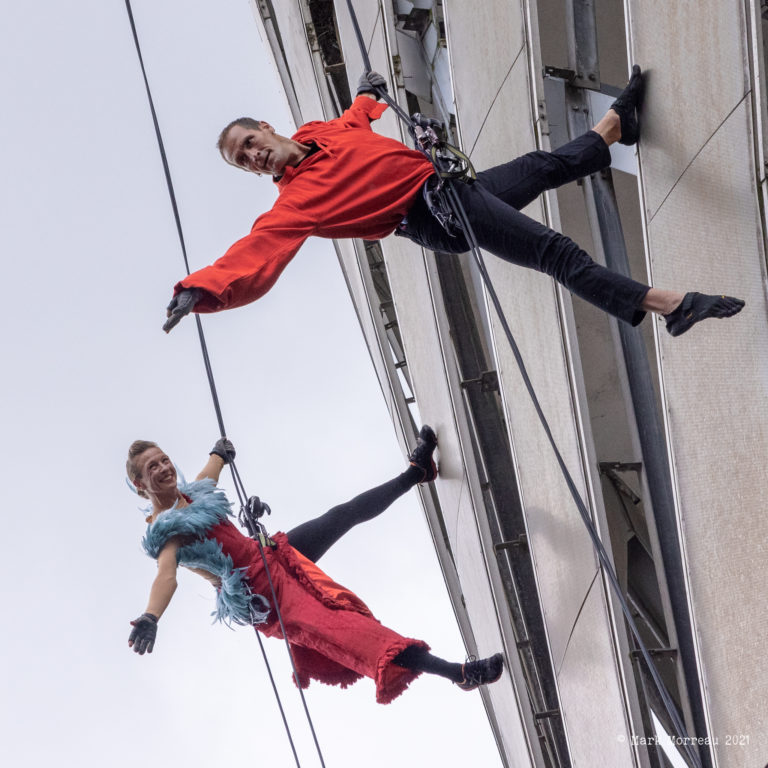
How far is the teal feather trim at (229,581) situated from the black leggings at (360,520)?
0.92 meters

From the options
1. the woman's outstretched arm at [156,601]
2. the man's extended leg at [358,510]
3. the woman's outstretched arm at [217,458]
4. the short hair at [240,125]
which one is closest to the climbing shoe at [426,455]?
the man's extended leg at [358,510]

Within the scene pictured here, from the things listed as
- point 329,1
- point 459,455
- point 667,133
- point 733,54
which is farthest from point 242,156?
point 329,1

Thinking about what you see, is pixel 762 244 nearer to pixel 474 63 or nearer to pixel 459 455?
pixel 474 63

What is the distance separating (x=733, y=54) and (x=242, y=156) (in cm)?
230

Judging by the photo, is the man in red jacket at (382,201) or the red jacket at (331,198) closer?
the man in red jacket at (382,201)

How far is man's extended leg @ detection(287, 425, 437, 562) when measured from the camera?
7.27 metres

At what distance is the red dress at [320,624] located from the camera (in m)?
5.76

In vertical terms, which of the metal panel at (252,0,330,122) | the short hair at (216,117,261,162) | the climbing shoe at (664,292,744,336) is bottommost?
the climbing shoe at (664,292,744,336)

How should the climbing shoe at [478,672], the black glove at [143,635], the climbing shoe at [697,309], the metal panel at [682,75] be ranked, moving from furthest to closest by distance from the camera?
the climbing shoe at [478,672], the black glove at [143,635], the metal panel at [682,75], the climbing shoe at [697,309]

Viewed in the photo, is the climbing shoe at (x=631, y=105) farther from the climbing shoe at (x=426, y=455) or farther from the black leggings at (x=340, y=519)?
the climbing shoe at (x=426, y=455)

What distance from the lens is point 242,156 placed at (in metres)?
4.95

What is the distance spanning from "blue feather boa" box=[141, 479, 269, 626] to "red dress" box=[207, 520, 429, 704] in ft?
0.27

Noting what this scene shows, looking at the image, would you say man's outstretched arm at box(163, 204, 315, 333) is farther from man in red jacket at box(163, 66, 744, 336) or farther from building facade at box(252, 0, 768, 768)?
building facade at box(252, 0, 768, 768)

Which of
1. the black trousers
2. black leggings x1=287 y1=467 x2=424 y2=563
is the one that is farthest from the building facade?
black leggings x1=287 y1=467 x2=424 y2=563
